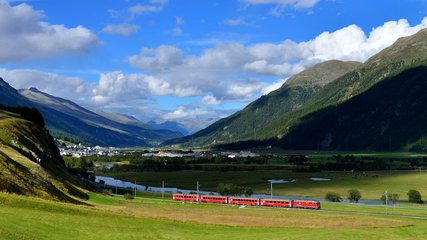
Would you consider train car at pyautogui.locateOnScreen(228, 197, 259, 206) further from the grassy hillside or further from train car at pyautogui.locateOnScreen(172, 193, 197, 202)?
the grassy hillside

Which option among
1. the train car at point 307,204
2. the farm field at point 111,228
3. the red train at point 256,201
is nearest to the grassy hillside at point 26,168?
the farm field at point 111,228

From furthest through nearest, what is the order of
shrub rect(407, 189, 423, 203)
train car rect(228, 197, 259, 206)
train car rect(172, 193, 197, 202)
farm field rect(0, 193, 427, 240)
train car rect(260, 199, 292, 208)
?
shrub rect(407, 189, 423, 203)
train car rect(172, 193, 197, 202)
train car rect(228, 197, 259, 206)
train car rect(260, 199, 292, 208)
farm field rect(0, 193, 427, 240)

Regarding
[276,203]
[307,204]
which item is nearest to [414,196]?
[307,204]

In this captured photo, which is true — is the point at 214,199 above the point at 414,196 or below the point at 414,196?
below

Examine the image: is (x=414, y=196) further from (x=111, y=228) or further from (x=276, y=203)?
(x=111, y=228)

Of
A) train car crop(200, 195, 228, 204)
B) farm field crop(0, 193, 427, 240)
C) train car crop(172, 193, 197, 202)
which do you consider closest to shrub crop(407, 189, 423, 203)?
train car crop(200, 195, 228, 204)

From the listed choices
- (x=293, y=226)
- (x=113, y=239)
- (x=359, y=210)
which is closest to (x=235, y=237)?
(x=113, y=239)

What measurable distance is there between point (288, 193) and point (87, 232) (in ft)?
464

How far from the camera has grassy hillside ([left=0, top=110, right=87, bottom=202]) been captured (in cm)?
7250

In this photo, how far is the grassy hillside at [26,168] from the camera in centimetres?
7250

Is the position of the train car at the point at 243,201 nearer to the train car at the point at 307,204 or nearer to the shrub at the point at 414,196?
the train car at the point at 307,204

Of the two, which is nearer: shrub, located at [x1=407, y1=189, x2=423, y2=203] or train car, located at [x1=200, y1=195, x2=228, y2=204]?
train car, located at [x1=200, y1=195, x2=228, y2=204]

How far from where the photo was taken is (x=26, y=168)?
8562 centimetres

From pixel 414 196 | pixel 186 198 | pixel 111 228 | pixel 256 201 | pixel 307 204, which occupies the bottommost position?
pixel 186 198
